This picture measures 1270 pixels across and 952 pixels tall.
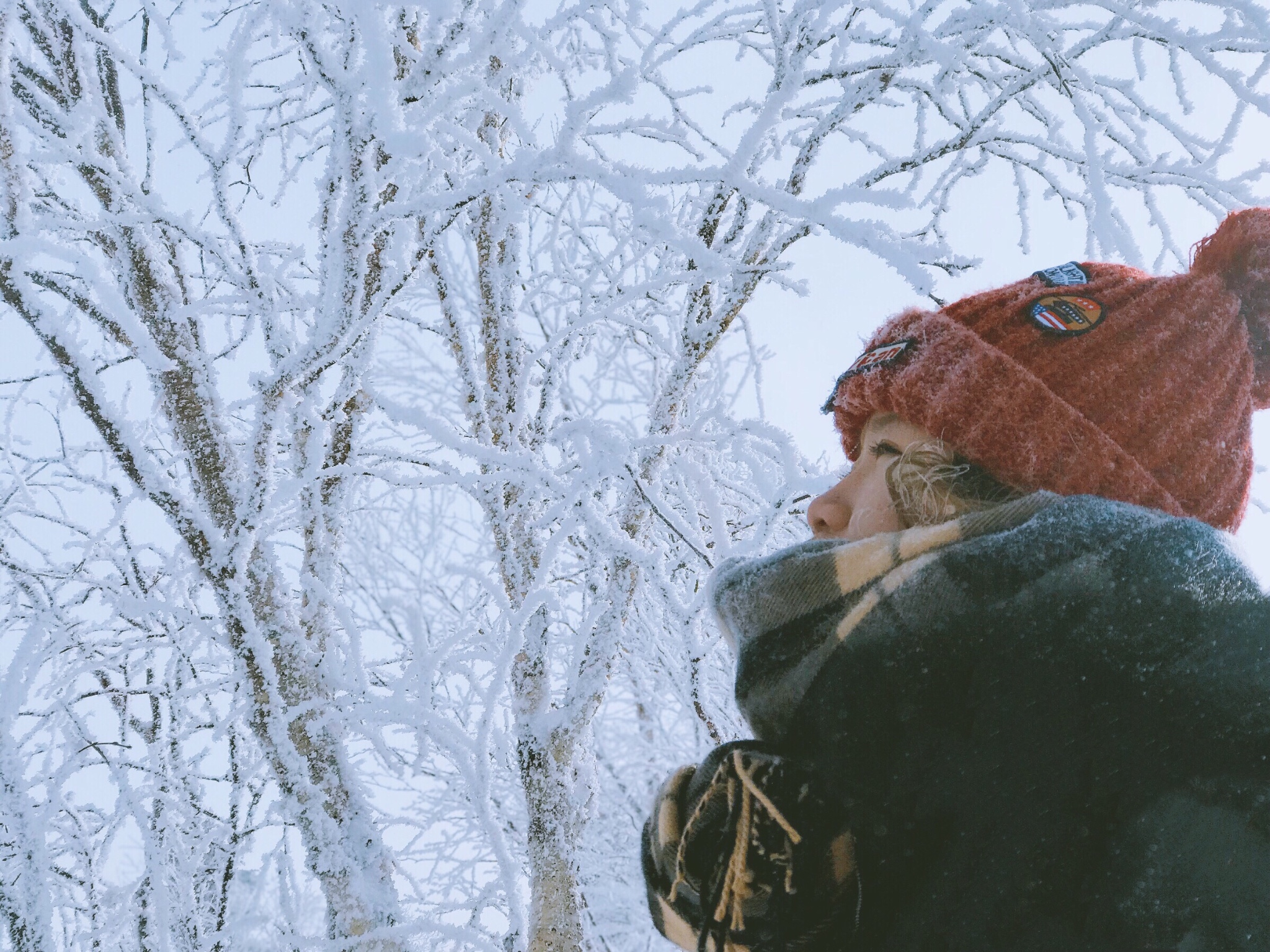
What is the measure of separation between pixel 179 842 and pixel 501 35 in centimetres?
413

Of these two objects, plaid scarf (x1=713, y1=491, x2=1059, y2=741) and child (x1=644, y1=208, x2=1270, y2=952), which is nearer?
child (x1=644, y1=208, x2=1270, y2=952)

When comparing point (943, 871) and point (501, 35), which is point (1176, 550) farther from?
point (501, 35)

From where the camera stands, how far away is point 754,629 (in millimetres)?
954

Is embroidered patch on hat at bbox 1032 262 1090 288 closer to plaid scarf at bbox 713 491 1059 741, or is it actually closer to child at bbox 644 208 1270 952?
child at bbox 644 208 1270 952

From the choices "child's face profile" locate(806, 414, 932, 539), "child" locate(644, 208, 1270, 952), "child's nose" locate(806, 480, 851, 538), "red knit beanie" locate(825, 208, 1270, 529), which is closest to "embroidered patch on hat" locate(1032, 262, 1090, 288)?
"red knit beanie" locate(825, 208, 1270, 529)

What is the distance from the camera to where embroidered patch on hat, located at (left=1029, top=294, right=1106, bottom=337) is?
1093 millimetres

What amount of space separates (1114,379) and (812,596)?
593 mm

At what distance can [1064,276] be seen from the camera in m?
1.22

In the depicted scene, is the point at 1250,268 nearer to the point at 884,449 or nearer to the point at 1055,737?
the point at 884,449

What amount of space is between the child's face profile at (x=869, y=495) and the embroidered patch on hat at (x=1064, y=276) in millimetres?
370

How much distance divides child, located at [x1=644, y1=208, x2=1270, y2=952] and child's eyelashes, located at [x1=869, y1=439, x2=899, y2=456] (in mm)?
69

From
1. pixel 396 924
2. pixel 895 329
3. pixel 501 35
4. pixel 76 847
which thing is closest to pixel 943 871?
pixel 895 329

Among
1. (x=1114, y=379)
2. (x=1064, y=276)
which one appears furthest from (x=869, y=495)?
(x=1064, y=276)

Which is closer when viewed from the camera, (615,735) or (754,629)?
(754,629)
